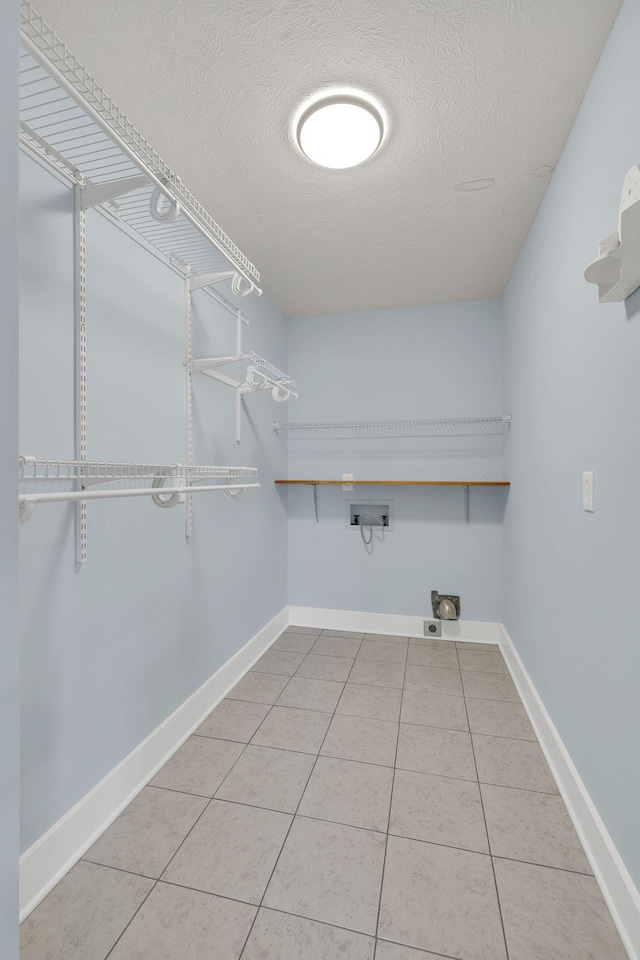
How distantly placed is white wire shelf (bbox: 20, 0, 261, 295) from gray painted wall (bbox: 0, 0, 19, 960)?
29 cm

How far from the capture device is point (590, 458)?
1389 mm

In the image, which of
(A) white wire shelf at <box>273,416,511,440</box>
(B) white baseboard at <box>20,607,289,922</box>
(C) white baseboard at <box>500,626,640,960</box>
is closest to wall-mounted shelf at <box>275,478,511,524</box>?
(A) white wire shelf at <box>273,416,511,440</box>

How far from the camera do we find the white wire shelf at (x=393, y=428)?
10.1 feet

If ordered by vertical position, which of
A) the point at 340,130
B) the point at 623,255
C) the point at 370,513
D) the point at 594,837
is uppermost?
the point at 340,130

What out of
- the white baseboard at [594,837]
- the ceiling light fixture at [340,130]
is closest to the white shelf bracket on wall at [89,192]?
the ceiling light fixture at [340,130]

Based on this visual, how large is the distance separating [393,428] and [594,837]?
243 centimetres

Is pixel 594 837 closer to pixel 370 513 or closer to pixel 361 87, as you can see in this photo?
pixel 370 513

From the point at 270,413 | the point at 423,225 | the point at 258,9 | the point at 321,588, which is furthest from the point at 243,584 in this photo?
the point at 258,9

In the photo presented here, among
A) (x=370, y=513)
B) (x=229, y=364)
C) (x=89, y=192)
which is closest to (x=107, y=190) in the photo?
(x=89, y=192)

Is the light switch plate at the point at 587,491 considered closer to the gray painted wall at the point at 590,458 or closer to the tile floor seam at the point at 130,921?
the gray painted wall at the point at 590,458

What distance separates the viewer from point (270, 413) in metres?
3.12

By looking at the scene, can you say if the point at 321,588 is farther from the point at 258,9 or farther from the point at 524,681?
the point at 258,9

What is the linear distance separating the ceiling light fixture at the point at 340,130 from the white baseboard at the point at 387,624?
2714 millimetres

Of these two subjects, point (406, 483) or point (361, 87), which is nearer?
point (361, 87)
